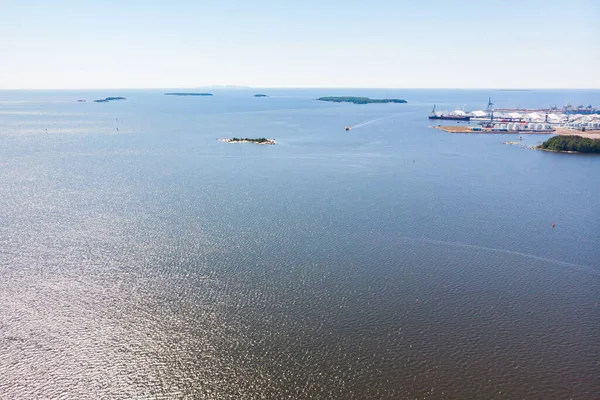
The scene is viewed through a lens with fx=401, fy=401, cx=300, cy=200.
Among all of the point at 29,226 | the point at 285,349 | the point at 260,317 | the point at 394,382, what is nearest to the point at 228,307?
the point at 260,317

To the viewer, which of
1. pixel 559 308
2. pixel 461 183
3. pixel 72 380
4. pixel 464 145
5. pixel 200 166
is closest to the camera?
pixel 72 380

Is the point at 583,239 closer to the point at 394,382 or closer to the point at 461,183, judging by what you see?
the point at 461,183

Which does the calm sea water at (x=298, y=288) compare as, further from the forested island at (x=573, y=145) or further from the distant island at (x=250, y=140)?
the distant island at (x=250, y=140)

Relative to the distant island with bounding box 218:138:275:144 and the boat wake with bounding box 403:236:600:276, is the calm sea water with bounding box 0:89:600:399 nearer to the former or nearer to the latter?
the boat wake with bounding box 403:236:600:276

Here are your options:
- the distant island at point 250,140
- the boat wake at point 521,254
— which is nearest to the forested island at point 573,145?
the distant island at point 250,140

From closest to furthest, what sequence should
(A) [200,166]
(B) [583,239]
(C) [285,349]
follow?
(C) [285,349], (B) [583,239], (A) [200,166]
